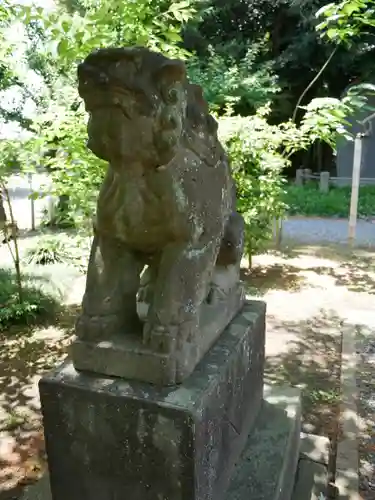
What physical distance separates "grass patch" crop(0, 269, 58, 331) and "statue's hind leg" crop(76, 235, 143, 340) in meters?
3.52

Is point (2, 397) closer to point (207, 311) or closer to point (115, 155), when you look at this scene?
point (207, 311)

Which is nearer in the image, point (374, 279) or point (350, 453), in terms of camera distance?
point (350, 453)

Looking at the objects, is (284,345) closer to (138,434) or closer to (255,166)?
(255,166)

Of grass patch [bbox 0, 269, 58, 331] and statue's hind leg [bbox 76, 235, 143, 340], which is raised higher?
statue's hind leg [bbox 76, 235, 143, 340]

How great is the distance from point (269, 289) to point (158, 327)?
4.70 metres

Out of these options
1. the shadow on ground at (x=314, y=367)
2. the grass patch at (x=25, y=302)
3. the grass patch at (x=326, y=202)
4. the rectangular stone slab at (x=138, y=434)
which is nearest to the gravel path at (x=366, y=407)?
the shadow on ground at (x=314, y=367)

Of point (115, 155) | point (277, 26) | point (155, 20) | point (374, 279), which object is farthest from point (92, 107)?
point (277, 26)

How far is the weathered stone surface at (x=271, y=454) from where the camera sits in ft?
6.96

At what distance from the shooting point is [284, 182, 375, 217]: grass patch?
1209cm

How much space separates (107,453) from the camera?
1809mm

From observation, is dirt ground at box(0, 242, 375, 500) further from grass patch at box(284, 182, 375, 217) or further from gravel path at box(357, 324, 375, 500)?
grass patch at box(284, 182, 375, 217)

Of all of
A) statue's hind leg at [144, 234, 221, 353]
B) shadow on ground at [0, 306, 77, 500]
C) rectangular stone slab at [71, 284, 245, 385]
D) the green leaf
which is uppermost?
the green leaf

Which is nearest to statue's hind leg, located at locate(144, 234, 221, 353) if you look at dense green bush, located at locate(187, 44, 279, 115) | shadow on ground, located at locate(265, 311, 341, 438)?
shadow on ground, located at locate(265, 311, 341, 438)

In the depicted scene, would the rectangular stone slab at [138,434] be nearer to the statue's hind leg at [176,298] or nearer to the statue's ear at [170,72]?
the statue's hind leg at [176,298]
